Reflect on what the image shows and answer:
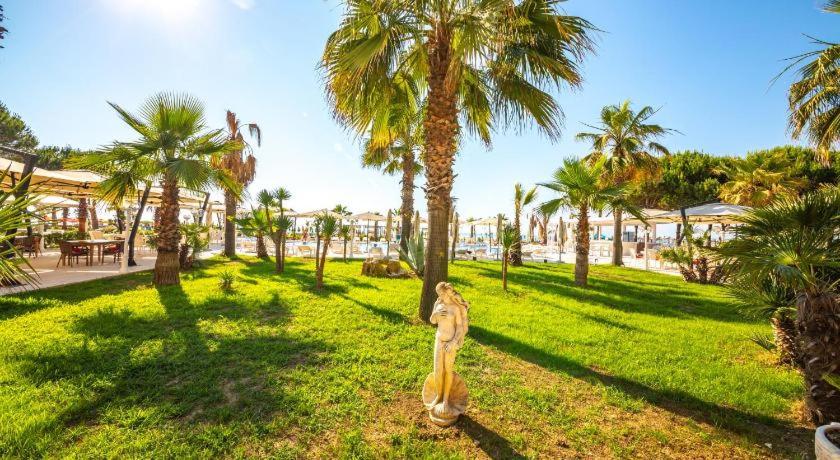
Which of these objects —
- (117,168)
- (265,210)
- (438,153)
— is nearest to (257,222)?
(265,210)

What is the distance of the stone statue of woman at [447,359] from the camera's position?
10.1ft

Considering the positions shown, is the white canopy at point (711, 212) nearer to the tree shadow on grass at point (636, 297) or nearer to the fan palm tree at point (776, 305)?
the tree shadow on grass at point (636, 297)

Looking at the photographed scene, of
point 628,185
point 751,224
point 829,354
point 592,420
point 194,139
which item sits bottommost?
point 592,420

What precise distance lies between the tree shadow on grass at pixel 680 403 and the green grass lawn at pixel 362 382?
2 cm

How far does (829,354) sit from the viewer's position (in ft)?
9.73

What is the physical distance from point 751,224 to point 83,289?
12710 mm

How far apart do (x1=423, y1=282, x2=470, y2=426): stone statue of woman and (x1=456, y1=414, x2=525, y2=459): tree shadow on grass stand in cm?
14

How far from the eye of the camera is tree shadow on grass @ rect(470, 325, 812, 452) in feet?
10.9

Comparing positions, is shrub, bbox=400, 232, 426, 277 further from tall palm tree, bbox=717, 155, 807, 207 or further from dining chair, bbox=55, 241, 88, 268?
tall palm tree, bbox=717, 155, 807, 207

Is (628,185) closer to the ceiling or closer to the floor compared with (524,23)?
closer to the floor

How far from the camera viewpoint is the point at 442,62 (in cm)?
619

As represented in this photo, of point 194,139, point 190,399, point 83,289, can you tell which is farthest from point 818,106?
point 83,289

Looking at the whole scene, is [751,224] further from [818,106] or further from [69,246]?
[69,246]

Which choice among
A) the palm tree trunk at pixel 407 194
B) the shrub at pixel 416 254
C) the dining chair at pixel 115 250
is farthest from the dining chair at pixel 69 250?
the palm tree trunk at pixel 407 194
